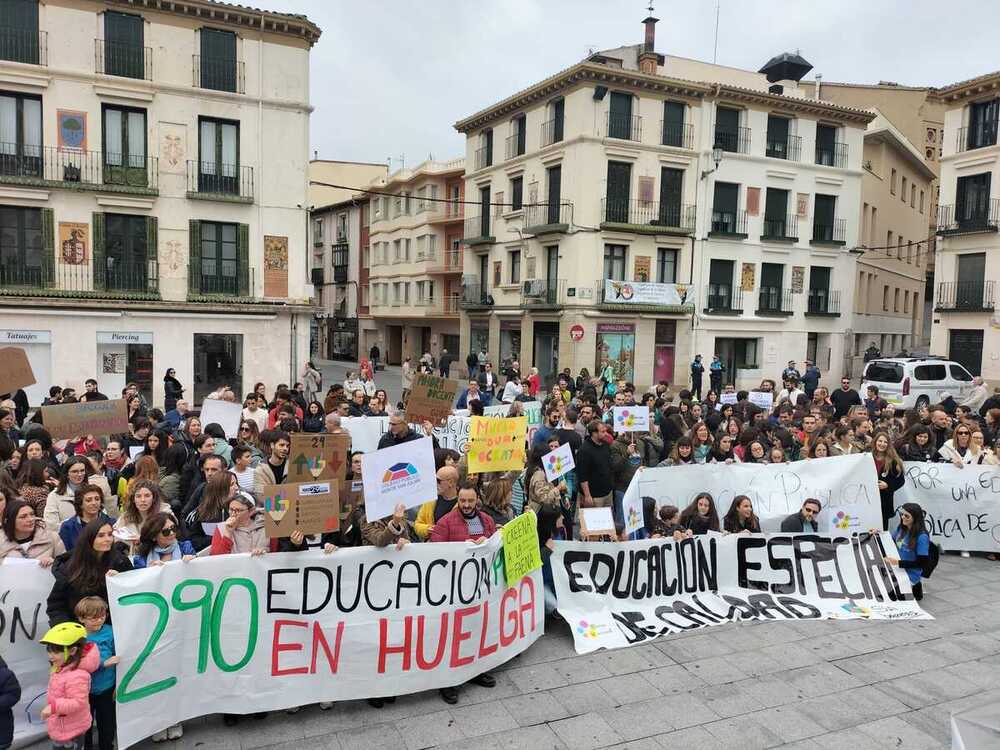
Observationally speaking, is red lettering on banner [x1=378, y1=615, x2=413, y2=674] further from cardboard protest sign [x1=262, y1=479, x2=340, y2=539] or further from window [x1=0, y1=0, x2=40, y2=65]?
window [x1=0, y1=0, x2=40, y2=65]

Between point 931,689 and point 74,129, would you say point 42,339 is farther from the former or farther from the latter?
point 931,689

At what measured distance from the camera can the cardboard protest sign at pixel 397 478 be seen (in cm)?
619

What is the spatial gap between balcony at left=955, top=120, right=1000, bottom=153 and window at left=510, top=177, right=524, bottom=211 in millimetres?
19421

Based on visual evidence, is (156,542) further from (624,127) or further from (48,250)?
(624,127)

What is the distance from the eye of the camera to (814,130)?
3591cm

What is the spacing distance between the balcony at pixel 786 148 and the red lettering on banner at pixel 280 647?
35.3 meters

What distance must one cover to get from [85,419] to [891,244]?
45.4m

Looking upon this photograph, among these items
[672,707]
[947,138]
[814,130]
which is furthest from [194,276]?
[947,138]

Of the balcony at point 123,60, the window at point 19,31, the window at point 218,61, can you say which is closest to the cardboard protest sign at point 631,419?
the window at point 218,61

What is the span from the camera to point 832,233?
1452 inches

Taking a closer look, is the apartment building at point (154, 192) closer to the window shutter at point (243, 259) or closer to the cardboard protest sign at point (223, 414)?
the window shutter at point (243, 259)

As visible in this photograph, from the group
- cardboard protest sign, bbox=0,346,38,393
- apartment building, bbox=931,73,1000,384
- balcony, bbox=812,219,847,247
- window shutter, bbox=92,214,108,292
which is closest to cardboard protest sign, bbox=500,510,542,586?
cardboard protest sign, bbox=0,346,38,393

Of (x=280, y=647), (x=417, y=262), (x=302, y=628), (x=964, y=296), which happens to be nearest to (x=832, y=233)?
(x=964, y=296)

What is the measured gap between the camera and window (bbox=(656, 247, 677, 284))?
3385 cm
